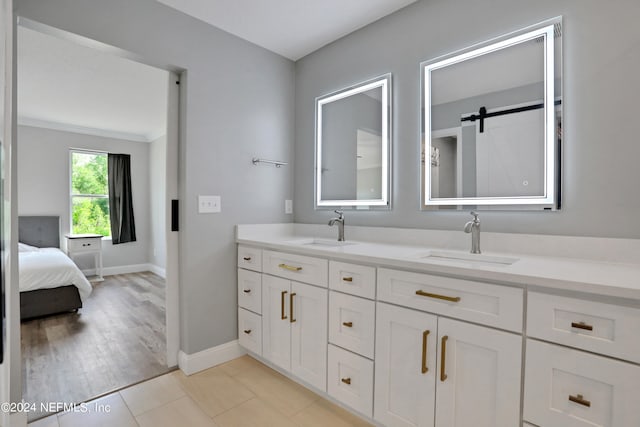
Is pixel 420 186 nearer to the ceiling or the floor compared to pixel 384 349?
nearer to the ceiling

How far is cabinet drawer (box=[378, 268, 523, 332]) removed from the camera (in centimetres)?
106

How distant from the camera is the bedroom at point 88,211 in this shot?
221 centimetres

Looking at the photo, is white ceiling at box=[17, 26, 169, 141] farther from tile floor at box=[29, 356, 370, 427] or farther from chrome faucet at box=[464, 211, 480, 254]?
chrome faucet at box=[464, 211, 480, 254]

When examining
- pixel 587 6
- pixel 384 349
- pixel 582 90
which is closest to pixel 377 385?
pixel 384 349

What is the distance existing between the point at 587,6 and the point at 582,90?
0.37 metres

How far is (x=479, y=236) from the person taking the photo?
5.05ft

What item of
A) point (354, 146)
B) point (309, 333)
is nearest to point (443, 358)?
point (309, 333)

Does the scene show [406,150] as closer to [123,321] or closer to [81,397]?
[81,397]

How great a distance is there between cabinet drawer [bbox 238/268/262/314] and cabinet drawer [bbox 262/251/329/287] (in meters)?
0.14

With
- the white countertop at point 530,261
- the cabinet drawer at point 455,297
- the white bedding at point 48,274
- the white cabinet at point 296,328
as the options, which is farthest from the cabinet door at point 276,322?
the white bedding at point 48,274

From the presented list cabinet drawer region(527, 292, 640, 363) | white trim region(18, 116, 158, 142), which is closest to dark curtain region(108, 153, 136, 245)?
white trim region(18, 116, 158, 142)

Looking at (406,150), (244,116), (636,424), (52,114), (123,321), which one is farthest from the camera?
(52,114)

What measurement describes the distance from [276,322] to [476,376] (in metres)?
1.19

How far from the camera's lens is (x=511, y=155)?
157 centimetres
